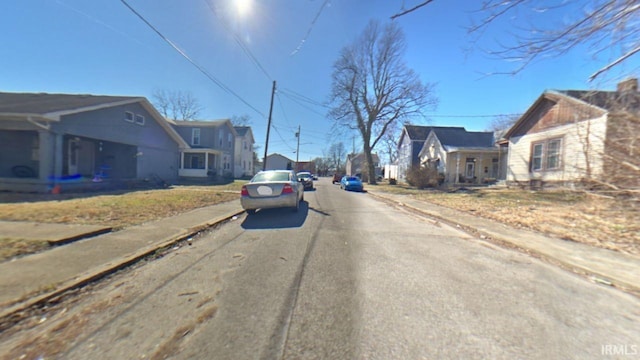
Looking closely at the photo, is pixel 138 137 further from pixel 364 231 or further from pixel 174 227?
pixel 364 231

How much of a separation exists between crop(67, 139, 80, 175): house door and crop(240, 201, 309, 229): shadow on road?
553 inches

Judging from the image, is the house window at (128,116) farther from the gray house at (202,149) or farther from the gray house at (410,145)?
the gray house at (410,145)

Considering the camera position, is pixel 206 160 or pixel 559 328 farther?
pixel 206 160

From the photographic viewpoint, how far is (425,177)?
22203mm

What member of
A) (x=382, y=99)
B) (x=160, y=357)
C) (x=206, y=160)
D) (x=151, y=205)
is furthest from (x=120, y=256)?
(x=382, y=99)

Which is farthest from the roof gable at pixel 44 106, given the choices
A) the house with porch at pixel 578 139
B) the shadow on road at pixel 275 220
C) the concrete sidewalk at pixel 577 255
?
the house with porch at pixel 578 139

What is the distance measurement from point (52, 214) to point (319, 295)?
8.34 m

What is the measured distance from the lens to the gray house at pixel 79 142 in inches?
472

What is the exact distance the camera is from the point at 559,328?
8.38ft

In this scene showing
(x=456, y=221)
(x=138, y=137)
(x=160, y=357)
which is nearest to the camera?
(x=160, y=357)

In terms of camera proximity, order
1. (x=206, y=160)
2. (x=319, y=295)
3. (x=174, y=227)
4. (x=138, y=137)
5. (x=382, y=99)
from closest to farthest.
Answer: (x=319, y=295)
(x=174, y=227)
(x=138, y=137)
(x=206, y=160)
(x=382, y=99)

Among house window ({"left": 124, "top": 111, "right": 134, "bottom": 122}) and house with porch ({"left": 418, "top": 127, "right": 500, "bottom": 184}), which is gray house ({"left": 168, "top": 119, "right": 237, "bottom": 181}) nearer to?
house window ({"left": 124, "top": 111, "right": 134, "bottom": 122})

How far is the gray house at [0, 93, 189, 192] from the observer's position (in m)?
12.0

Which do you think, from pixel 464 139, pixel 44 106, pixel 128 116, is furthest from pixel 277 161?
pixel 44 106
